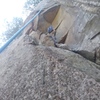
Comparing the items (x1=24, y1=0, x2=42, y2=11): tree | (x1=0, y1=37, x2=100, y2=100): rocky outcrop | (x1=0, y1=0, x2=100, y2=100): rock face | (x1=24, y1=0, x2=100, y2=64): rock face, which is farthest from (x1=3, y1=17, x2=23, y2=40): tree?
(x1=0, y1=37, x2=100, y2=100): rocky outcrop

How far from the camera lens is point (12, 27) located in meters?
19.2

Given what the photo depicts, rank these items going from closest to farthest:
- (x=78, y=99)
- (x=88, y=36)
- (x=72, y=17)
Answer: (x=78, y=99) → (x=88, y=36) → (x=72, y=17)

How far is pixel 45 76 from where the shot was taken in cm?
425

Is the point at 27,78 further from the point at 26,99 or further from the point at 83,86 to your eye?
the point at 83,86

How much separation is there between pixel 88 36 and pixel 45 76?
334 centimetres

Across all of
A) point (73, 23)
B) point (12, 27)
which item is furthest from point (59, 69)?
point (12, 27)

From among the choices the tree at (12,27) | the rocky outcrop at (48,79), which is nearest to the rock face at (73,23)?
the rocky outcrop at (48,79)

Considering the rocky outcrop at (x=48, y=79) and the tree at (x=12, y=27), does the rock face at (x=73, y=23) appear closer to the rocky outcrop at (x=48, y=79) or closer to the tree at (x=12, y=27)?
the rocky outcrop at (x=48, y=79)

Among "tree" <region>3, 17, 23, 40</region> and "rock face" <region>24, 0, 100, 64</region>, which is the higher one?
"rock face" <region>24, 0, 100, 64</region>

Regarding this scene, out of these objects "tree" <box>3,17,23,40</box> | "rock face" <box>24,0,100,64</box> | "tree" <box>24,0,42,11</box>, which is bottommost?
"tree" <box>3,17,23,40</box>

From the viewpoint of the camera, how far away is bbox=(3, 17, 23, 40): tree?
18.7m

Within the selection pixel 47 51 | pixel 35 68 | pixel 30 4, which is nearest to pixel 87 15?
pixel 47 51

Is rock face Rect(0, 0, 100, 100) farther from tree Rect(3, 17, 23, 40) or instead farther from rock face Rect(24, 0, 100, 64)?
tree Rect(3, 17, 23, 40)

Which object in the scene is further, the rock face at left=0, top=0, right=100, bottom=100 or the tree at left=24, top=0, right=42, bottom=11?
the tree at left=24, top=0, right=42, bottom=11
